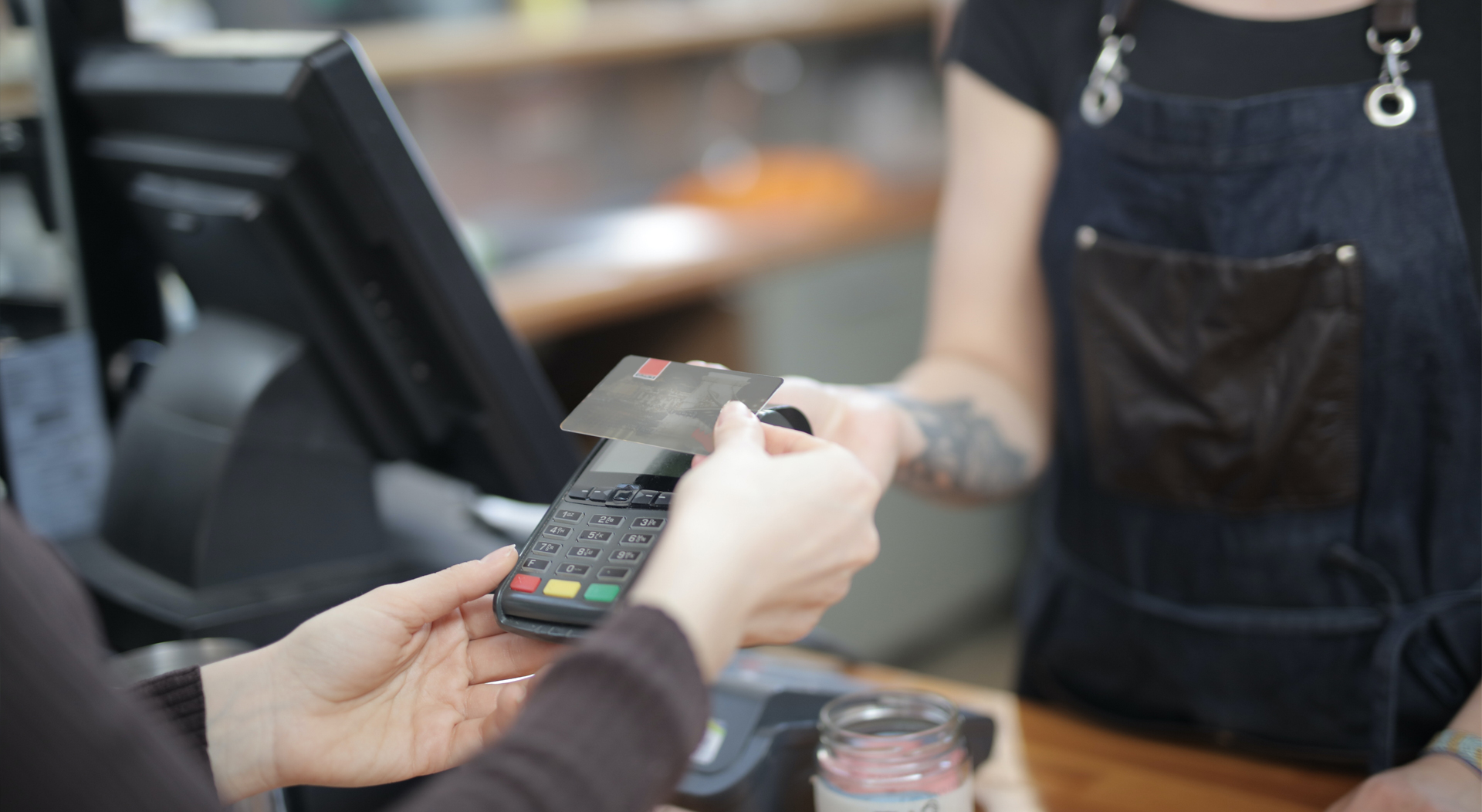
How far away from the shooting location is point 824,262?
88.7 inches

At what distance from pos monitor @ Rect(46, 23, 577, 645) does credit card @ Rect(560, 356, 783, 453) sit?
19 cm

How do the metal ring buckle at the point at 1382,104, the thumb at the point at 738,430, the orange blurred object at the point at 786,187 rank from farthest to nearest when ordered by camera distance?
the orange blurred object at the point at 786,187 → the metal ring buckle at the point at 1382,104 → the thumb at the point at 738,430

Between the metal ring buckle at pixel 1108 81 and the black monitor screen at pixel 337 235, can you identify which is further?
the metal ring buckle at pixel 1108 81

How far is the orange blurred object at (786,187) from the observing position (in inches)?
103

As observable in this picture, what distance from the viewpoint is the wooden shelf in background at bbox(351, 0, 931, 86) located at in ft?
6.61

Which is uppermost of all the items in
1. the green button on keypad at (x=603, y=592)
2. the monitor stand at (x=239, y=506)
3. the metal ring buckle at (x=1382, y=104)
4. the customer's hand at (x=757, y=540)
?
the metal ring buckle at (x=1382, y=104)

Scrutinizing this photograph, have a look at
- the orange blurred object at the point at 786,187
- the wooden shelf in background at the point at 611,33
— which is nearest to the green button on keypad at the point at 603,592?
the wooden shelf in background at the point at 611,33

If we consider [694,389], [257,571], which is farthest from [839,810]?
[257,571]

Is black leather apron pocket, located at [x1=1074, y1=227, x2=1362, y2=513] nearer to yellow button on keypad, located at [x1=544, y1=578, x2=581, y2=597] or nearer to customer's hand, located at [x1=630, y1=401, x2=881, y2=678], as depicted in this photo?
customer's hand, located at [x1=630, y1=401, x2=881, y2=678]

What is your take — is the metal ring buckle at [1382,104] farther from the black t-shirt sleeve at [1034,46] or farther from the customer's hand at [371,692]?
the customer's hand at [371,692]

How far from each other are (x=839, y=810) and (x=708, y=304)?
1.60m

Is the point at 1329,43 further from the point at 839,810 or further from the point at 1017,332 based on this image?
the point at 839,810

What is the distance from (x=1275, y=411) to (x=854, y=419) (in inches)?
12.7

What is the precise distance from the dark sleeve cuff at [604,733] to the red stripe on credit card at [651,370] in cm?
18
